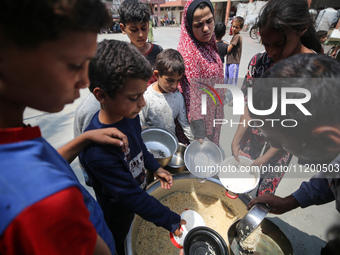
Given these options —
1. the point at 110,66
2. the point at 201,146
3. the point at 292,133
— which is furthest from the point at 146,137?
the point at 292,133

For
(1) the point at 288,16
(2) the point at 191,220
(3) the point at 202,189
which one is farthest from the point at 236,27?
(2) the point at 191,220

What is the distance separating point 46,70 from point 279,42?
4.82 ft

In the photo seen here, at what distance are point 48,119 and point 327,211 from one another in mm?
4713

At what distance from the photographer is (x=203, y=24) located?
1792 millimetres

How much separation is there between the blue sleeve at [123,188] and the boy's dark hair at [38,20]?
0.64 m

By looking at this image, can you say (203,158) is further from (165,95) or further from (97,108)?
(97,108)

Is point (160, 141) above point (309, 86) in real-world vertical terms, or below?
below

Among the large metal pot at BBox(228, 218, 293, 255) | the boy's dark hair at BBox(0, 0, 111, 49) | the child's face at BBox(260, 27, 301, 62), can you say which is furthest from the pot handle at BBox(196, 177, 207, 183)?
the boy's dark hair at BBox(0, 0, 111, 49)

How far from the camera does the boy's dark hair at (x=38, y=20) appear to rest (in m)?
0.37

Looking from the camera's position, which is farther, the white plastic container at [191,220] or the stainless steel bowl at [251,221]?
the white plastic container at [191,220]

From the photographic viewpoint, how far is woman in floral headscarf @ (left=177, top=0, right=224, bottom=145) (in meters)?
1.82

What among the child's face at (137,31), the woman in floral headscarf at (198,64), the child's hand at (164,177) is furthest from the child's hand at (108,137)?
the child's face at (137,31)

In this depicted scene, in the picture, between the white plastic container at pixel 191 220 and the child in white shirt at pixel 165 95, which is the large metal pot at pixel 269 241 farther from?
the child in white shirt at pixel 165 95

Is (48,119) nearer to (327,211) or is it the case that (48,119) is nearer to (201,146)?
(201,146)
